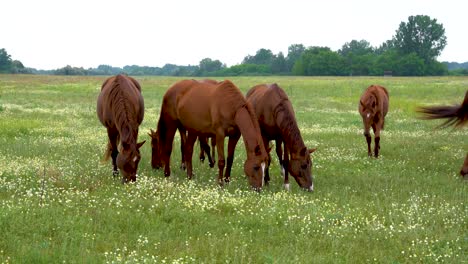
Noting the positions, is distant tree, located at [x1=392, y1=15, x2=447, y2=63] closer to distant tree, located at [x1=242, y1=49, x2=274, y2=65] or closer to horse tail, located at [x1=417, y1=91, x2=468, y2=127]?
distant tree, located at [x1=242, y1=49, x2=274, y2=65]

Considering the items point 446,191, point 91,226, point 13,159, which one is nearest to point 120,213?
point 91,226

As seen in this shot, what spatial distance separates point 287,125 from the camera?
10750 mm

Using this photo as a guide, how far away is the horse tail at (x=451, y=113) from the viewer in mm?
13062

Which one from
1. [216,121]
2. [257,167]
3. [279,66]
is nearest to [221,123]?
[216,121]

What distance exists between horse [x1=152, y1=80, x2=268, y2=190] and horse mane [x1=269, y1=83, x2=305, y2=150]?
2.36 ft

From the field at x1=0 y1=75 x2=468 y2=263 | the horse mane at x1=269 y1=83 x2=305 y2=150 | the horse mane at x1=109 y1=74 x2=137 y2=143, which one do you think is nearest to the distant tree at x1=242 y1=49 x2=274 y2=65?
the field at x1=0 y1=75 x2=468 y2=263

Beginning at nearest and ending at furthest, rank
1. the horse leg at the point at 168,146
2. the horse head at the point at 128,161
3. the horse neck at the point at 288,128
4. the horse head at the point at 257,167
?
the horse head at the point at 257,167
the horse head at the point at 128,161
the horse neck at the point at 288,128
the horse leg at the point at 168,146

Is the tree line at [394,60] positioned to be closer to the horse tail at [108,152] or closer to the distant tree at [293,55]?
the distant tree at [293,55]

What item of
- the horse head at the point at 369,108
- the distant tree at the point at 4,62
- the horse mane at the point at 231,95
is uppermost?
the distant tree at the point at 4,62

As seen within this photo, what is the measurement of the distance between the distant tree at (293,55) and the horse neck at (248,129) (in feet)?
463

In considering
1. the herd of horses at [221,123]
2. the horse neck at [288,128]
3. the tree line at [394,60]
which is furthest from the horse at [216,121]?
the tree line at [394,60]

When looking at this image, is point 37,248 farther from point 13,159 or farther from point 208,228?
point 13,159

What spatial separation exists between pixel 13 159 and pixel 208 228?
299 inches

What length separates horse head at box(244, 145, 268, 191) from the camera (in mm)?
9855
